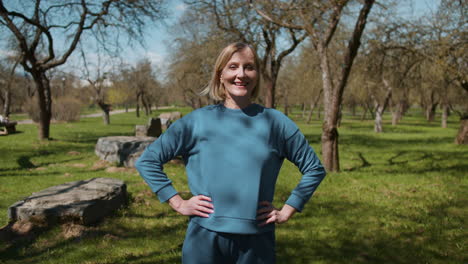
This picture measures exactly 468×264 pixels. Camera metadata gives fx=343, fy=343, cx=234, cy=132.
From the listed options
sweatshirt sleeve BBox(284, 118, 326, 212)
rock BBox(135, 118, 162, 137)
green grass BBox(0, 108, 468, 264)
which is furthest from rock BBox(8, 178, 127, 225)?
rock BBox(135, 118, 162, 137)

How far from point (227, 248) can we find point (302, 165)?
0.68 metres

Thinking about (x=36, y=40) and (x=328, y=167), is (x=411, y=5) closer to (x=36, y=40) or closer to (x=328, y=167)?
(x=328, y=167)

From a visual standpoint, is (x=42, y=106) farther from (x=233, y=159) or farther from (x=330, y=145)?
(x=233, y=159)

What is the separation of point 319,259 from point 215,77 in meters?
3.23

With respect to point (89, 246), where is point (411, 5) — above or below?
above

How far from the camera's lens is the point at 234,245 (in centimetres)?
199

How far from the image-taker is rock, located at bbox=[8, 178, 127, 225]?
5.15 m

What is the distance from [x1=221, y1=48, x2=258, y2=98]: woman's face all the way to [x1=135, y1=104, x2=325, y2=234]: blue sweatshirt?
12cm

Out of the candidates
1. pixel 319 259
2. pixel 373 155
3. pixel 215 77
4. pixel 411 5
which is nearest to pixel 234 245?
pixel 215 77

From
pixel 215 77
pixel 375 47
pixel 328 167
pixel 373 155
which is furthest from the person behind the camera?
pixel 373 155

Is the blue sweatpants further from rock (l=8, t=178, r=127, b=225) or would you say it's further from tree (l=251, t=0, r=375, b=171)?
→ tree (l=251, t=0, r=375, b=171)

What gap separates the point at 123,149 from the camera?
10.2m

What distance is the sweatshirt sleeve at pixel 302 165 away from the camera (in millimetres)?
2082

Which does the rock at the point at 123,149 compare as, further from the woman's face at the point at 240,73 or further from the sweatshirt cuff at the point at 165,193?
the woman's face at the point at 240,73
